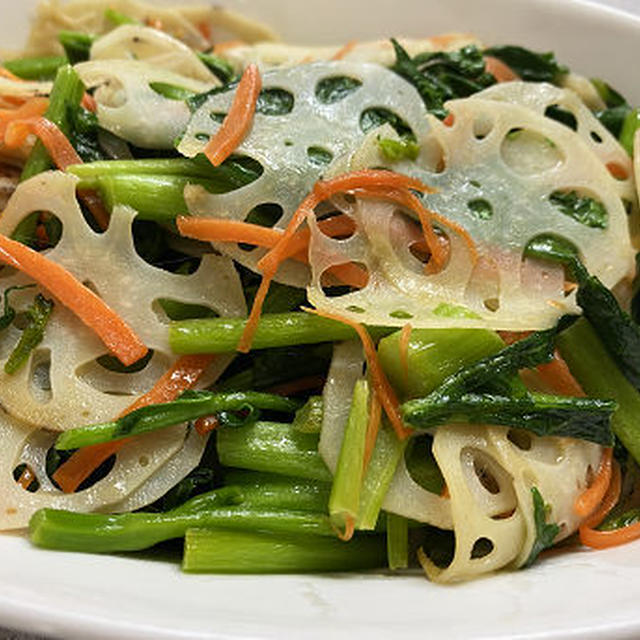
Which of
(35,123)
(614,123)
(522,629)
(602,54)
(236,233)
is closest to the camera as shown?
(522,629)

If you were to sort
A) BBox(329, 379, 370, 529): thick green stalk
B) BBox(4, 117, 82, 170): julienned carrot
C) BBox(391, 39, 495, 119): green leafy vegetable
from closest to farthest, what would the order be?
1. BBox(329, 379, 370, 529): thick green stalk
2. BBox(4, 117, 82, 170): julienned carrot
3. BBox(391, 39, 495, 119): green leafy vegetable

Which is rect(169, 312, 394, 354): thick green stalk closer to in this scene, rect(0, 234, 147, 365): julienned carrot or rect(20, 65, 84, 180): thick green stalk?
rect(0, 234, 147, 365): julienned carrot

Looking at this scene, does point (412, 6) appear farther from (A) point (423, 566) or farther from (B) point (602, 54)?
(A) point (423, 566)

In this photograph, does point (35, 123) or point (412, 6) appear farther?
point (412, 6)

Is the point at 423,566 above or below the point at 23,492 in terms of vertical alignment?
above

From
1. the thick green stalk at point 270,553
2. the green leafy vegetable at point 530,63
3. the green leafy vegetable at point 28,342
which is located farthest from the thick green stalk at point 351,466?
the green leafy vegetable at point 530,63

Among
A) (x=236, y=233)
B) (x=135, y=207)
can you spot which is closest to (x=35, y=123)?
(x=135, y=207)

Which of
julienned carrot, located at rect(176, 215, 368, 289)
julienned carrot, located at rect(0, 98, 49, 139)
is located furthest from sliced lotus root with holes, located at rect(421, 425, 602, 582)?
julienned carrot, located at rect(0, 98, 49, 139)

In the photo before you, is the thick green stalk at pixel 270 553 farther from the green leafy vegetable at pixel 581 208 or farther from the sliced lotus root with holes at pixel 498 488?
the green leafy vegetable at pixel 581 208

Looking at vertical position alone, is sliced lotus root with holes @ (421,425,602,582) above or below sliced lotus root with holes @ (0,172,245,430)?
above
